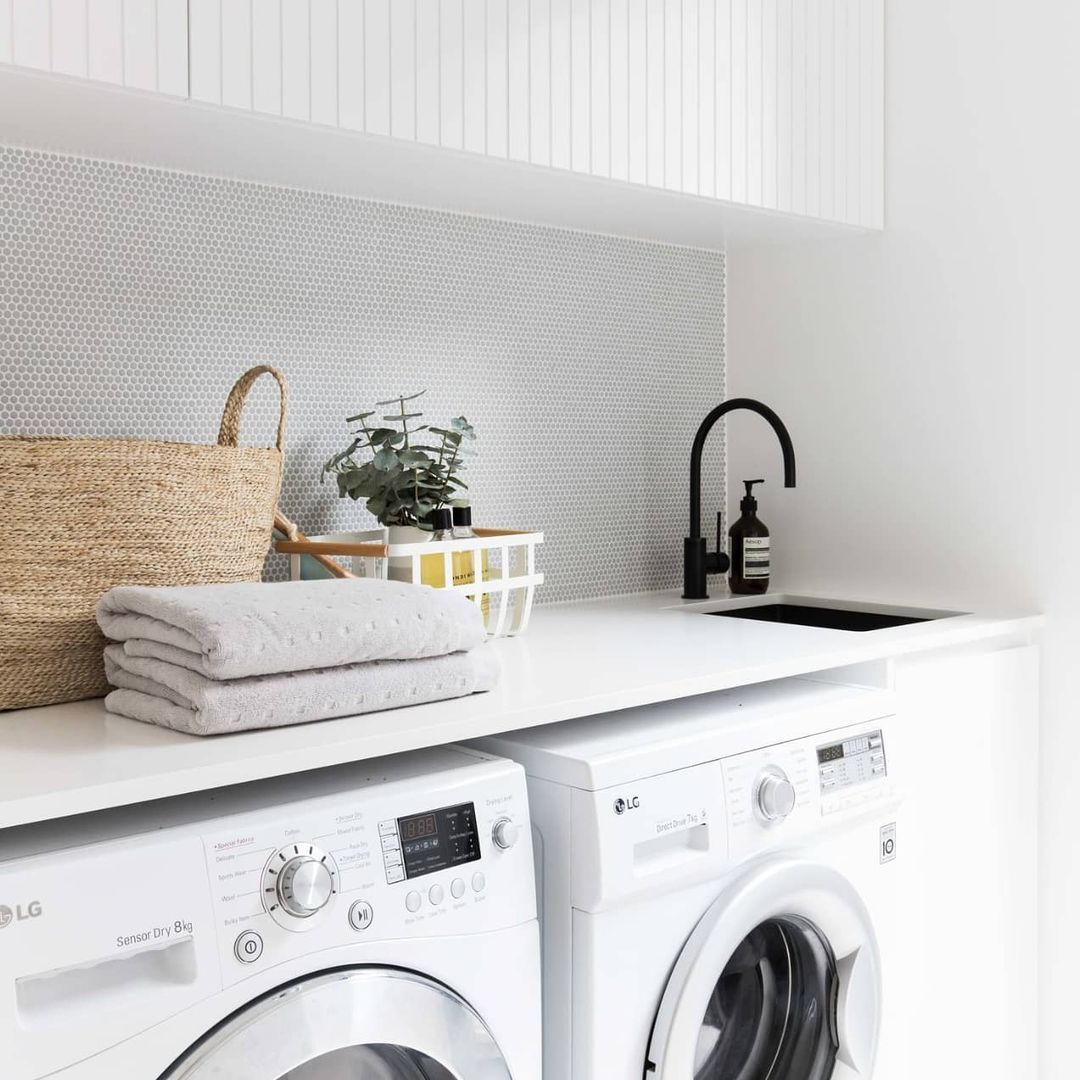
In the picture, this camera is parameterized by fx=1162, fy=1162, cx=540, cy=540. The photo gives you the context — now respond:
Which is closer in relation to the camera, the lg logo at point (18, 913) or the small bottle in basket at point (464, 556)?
the lg logo at point (18, 913)

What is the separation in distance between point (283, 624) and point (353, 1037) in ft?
1.25

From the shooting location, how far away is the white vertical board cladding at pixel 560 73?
1289 millimetres

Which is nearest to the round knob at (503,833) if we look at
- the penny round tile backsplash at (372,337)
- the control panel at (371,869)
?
the control panel at (371,869)

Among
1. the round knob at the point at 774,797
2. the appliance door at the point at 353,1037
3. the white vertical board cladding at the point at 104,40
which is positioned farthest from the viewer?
the round knob at the point at 774,797

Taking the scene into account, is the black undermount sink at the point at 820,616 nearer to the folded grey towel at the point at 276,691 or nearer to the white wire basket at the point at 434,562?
the white wire basket at the point at 434,562

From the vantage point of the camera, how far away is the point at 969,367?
79.8 inches

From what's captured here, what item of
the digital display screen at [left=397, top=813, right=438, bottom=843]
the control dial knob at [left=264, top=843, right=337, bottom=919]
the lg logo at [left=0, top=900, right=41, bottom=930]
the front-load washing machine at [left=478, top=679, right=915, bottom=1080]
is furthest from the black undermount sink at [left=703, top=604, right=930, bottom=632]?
the lg logo at [left=0, top=900, right=41, bottom=930]

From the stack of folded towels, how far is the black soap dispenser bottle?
3.41 feet

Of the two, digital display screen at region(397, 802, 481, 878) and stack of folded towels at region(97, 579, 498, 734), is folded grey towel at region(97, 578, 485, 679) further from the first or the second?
digital display screen at region(397, 802, 481, 878)

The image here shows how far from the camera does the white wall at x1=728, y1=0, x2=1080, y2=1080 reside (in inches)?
75.0

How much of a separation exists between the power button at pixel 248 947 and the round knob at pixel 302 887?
36mm

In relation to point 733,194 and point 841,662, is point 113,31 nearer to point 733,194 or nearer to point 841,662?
point 733,194

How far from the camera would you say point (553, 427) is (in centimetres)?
215

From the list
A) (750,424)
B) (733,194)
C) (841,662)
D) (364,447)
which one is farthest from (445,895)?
(750,424)
